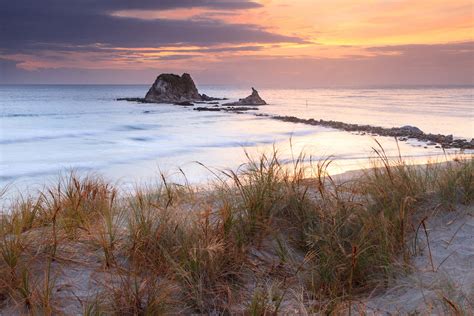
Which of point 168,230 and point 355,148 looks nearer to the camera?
point 168,230

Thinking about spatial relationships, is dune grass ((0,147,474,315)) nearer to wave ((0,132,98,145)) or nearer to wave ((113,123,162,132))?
wave ((0,132,98,145))

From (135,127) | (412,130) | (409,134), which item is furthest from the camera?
(135,127)

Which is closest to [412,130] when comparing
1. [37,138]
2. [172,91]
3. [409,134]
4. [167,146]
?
[409,134]

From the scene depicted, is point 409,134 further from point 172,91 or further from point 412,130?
point 172,91

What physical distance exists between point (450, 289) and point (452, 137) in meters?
17.3

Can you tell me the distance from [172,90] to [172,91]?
0.61ft

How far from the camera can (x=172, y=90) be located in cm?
5794

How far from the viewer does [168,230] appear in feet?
13.2

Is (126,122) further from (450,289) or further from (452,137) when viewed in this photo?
(450,289)

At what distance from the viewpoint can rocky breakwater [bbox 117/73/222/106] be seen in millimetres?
56438

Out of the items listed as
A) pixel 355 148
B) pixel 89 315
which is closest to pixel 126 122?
pixel 355 148

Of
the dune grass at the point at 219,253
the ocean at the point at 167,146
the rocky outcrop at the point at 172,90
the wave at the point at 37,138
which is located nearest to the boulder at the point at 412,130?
the ocean at the point at 167,146

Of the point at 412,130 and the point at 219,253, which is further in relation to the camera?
the point at 412,130

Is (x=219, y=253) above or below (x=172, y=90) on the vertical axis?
below
